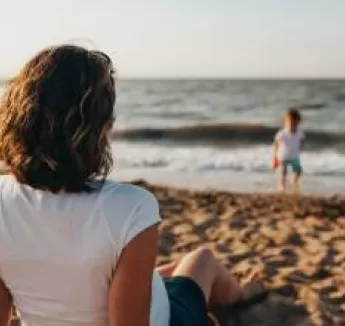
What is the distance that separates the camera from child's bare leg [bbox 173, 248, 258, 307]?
290 centimetres

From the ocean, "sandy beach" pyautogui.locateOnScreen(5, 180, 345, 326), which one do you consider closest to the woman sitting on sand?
"sandy beach" pyautogui.locateOnScreen(5, 180, 345, 326)

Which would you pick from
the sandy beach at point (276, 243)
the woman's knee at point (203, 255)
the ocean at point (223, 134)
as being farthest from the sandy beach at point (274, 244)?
the ocean at point (223, 134)

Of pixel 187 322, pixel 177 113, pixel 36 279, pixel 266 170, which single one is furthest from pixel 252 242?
pixel 177 113

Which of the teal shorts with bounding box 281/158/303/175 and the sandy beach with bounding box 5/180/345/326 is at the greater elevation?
the sandy beach with bounding box 5/180/345/326

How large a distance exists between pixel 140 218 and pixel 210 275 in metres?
1.29

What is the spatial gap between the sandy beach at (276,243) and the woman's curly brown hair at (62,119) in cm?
175

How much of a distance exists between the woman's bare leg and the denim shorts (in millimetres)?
162

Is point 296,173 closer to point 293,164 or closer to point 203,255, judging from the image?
point 293,164

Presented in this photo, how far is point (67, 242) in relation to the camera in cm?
183

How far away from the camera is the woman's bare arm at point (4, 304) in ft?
6.64

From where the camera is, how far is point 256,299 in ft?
11.5

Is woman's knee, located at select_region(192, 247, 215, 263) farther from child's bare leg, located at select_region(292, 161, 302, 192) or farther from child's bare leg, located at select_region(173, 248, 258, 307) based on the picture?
child's bare leg, located at select_region(292, 161, 302, 192)

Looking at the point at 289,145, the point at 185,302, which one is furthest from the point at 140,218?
the point at 289,145

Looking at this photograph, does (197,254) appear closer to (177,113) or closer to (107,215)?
(107,215)
